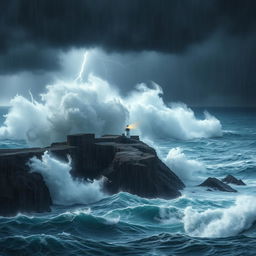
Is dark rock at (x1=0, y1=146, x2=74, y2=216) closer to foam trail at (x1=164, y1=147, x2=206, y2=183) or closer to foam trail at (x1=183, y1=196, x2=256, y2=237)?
foam trail at (x1=183, y1=196, x2=256, y2=237)

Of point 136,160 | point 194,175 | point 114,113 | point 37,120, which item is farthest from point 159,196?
point 37,120

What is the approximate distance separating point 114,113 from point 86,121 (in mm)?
4447

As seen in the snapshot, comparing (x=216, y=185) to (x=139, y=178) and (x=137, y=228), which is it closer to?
(x=139, y=178)

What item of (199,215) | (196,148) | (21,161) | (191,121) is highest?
(191,121)

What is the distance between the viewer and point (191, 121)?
190 feet

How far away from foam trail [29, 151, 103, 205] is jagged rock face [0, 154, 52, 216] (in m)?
0.61

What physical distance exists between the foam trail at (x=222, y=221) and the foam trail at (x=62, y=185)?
5.35m

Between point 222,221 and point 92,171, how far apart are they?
931 centimetres

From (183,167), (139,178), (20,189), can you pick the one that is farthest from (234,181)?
(20,189)

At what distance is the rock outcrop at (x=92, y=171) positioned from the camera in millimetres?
15984

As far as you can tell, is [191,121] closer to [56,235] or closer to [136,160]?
[136,160]

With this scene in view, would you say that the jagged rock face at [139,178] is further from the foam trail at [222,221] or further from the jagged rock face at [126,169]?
the foam trail at [222,221]

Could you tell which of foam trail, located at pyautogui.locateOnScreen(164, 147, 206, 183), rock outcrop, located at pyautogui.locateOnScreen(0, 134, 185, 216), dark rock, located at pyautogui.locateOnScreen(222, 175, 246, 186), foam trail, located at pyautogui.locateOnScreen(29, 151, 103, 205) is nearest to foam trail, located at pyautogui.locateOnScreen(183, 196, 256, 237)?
rock outcrop, located at pyautogui.locateOnScreen(0, 134, 185, 216)

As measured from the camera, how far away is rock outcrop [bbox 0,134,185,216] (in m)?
16.0
